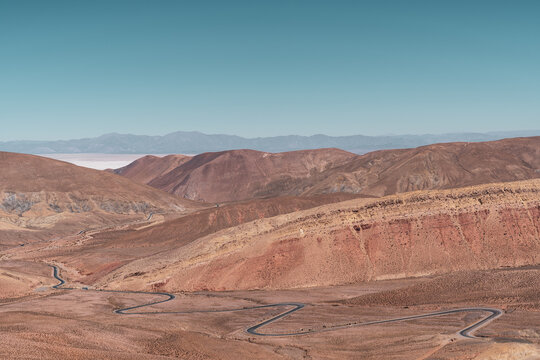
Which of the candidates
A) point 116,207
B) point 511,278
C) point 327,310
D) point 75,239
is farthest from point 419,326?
point 116,207

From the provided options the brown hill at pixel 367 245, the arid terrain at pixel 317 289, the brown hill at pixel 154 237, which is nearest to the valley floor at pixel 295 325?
the arid terrain at pixel 317 289

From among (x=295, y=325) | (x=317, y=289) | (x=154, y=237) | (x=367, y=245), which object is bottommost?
(x=154, y=237)

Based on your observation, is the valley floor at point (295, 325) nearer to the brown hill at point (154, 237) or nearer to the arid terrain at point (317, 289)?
the arid terrain at point (317, 289)

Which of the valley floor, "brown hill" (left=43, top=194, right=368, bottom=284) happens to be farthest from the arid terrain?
"brown hill" (left=43, top=194, right=368, bottom=284)

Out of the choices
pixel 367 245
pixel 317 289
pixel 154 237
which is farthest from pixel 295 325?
pixel 154 237

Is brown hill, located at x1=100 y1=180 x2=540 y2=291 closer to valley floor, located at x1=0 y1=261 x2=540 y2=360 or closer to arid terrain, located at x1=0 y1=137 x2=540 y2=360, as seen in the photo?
arid terrain, located at x1=0 y1=137 x2=540 y2=360

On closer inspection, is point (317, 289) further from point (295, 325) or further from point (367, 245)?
point (295, 325)

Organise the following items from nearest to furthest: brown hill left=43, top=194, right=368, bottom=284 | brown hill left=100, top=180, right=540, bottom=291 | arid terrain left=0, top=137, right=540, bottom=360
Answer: arid terrain left=0, top=137, right=540, bottom=360 < brown hill left=100, top=180, right=540, bottom=291 < brown hill left=43, top=194, right=368, bottom=284

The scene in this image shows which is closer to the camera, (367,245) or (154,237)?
(367,245)

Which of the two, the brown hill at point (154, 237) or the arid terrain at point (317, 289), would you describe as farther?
the brown hill at point (154, 237)
